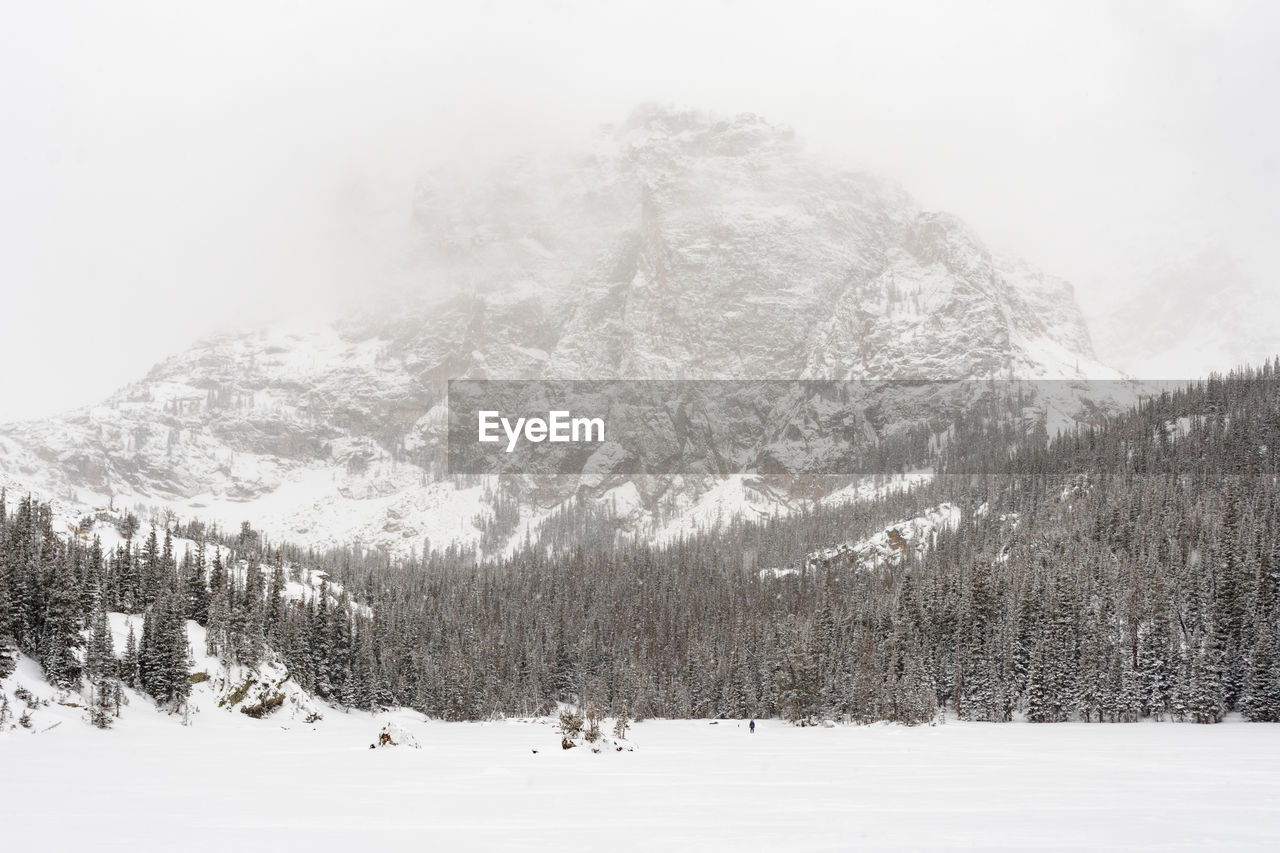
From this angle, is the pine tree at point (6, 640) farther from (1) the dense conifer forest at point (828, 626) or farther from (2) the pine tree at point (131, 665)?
(2) the pine tree at point (131, 665)

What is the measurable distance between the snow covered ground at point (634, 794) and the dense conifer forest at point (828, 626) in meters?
25.7

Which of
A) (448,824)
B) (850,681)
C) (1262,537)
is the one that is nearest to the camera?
(448,824)

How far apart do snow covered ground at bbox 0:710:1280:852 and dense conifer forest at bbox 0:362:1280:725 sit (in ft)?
84.5

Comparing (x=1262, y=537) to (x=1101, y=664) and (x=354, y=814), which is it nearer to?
(x=1101, y=664)

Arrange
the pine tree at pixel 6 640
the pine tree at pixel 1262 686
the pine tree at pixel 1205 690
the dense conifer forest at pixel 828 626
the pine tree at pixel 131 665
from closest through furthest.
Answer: the pine tree at pixel 6 640, the pine tree at pixel 131 665, the pine tree at pixel 1262 686, the pine tree at pixel 1205 690, the dense conifer forest at pixel 828 626

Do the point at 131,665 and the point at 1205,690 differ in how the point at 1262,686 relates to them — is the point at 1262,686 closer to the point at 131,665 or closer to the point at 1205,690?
the point at 1205,690

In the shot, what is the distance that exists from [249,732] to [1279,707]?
10166cm

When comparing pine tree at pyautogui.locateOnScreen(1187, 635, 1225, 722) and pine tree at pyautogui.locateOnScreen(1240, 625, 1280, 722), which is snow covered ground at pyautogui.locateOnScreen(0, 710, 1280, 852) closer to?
pine tree at pyautogui.locateOnScreen(1187, 635, 1225, 722)

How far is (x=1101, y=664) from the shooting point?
103 m

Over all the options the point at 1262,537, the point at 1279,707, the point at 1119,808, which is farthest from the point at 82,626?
the point at 1262,537

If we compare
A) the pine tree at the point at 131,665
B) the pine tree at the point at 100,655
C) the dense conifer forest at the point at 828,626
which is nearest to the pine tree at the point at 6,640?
A: the dense conifer forest at the point at 828,626

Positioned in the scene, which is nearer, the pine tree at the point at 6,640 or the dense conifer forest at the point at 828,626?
the pine tree at the point at 6,640

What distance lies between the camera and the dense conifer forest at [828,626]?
92562 millimetres

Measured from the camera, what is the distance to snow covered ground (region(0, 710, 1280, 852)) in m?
24.2
